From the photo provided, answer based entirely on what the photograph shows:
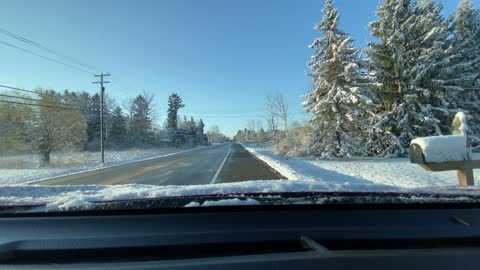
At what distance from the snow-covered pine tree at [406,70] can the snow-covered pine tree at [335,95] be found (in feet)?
5.45

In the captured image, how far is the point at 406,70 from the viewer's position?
2341 cm

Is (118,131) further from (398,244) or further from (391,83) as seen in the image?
(398,244)

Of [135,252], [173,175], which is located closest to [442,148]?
[135,252]

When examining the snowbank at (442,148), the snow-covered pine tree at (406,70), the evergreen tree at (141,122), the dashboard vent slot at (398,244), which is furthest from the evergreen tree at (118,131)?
the dashboard vent slot at (398,244)

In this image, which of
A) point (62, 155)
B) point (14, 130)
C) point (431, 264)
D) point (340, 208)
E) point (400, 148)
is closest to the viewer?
point (431, 264)

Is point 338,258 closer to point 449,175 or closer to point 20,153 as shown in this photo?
point 449,175

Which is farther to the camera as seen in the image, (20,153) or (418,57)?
(20,153)

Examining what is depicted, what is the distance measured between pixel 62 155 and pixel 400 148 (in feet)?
107

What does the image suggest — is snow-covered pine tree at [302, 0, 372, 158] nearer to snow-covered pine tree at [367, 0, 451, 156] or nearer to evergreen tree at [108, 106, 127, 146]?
snow-covered pine tree at [367, 0, 451, 156]

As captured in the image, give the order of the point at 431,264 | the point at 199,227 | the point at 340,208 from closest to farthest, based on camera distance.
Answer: the point at 431,264 → the point at 199,227 → the point at 340,208

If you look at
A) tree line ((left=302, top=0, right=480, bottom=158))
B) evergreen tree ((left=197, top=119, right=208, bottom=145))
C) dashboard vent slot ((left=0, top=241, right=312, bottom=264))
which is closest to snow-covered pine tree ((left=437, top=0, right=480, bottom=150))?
tree line ((left=302, top=0, right=480, bottom=158))

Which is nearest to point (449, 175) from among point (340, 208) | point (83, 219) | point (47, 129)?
point (340, 208)

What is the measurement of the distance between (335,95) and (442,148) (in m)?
20.7

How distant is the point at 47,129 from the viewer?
28125 millimetres
